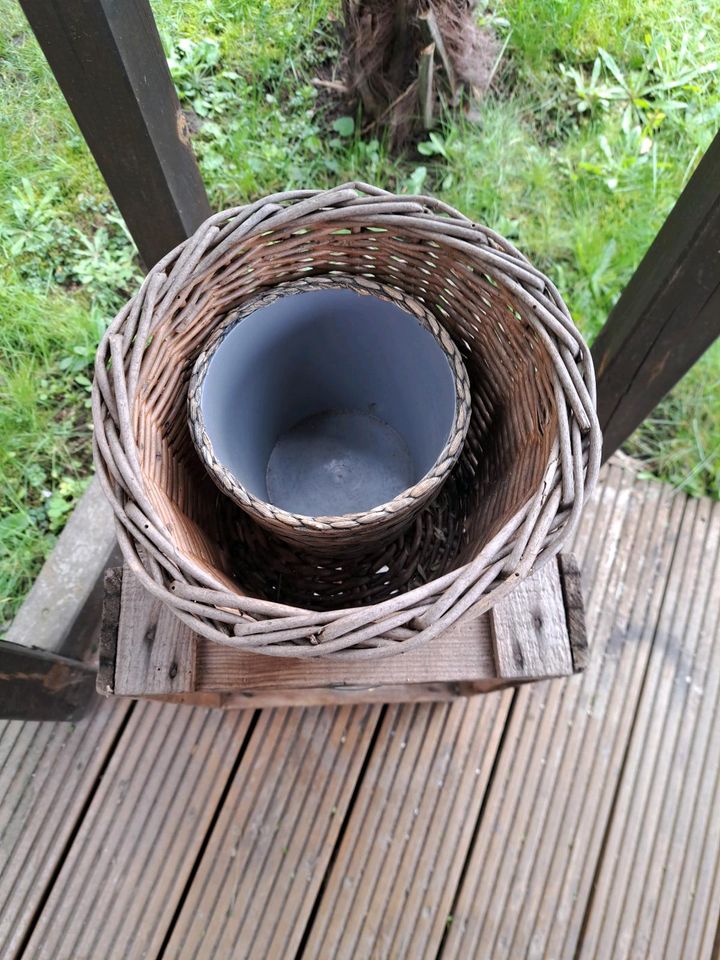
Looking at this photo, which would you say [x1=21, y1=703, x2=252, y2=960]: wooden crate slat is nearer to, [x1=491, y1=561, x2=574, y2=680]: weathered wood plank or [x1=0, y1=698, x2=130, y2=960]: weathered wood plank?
[x1=0, y1=698, x2=130, y2=960]: weathered wood plank

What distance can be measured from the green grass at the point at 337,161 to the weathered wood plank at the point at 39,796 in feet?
1.05

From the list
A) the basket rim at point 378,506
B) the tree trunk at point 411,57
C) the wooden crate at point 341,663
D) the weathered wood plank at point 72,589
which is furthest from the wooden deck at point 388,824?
the tree trunk at point 411,57

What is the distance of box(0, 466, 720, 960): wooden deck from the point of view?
2.96 ft

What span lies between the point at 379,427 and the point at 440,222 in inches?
13.4

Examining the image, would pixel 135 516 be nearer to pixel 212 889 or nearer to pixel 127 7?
pixel 127 7

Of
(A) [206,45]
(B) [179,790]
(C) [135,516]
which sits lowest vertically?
(B) [179,790]

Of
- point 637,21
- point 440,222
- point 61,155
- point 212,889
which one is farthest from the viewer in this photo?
point 637,21

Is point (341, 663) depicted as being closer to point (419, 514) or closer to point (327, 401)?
point (419, 514)

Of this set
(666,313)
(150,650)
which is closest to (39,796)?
(150,650)

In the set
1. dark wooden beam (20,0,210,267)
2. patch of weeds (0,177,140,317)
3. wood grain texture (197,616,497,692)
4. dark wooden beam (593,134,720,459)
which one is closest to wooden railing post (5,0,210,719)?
dark wooden beam (20,0,210,267)

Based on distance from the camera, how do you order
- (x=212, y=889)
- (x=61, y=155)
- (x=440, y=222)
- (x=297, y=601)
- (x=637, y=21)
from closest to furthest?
1. (x=440, y=222)
2. (x=297, y=601)
3. (x=212, y=889)
4. (x=61, y=155)
5. (x=637, y=21)

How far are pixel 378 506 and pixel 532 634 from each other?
0.22 meters

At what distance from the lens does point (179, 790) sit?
96 centimetres

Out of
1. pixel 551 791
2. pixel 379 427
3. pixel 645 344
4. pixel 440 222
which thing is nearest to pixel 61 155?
pixel 379 427
